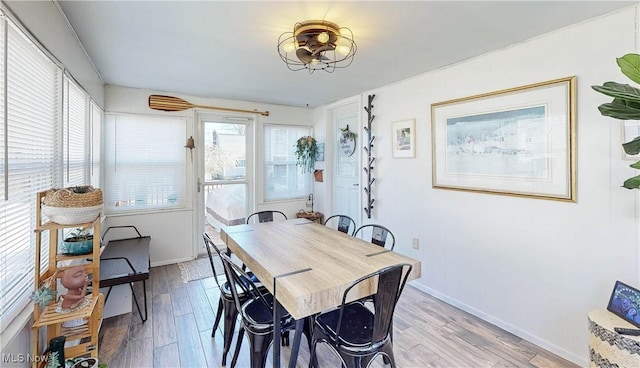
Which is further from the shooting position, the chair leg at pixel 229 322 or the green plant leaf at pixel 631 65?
the chair leg at pixel 229 322

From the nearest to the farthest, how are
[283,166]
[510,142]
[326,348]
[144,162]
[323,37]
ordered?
[323,37]
[326,348]
[510,142]
[144,162]
[283,166]

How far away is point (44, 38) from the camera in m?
1.59

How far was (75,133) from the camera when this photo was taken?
2.35 metres

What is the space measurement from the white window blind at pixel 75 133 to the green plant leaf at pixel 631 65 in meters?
3.21

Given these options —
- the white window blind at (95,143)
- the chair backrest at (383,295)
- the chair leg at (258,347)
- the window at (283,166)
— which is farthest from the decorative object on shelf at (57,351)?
the window at (283,166)

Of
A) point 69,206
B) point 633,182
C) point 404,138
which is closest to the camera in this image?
point 633,182

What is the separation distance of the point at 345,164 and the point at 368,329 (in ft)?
9.90

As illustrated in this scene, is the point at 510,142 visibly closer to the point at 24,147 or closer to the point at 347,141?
the point at 347,141

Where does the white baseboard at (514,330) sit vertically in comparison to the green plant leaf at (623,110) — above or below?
below

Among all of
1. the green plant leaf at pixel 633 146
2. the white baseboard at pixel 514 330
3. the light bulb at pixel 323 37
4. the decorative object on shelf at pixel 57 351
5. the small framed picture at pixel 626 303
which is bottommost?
the white baseboard at pixel 514 330

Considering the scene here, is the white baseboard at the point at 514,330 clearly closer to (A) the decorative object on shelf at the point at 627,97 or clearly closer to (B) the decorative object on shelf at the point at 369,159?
(B) the decorative object on shelf at the point at 369,159

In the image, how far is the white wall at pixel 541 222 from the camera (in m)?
1.82

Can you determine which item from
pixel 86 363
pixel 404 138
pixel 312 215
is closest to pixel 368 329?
pixel 86 363

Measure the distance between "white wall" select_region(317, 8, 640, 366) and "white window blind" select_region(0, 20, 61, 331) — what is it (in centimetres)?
302
